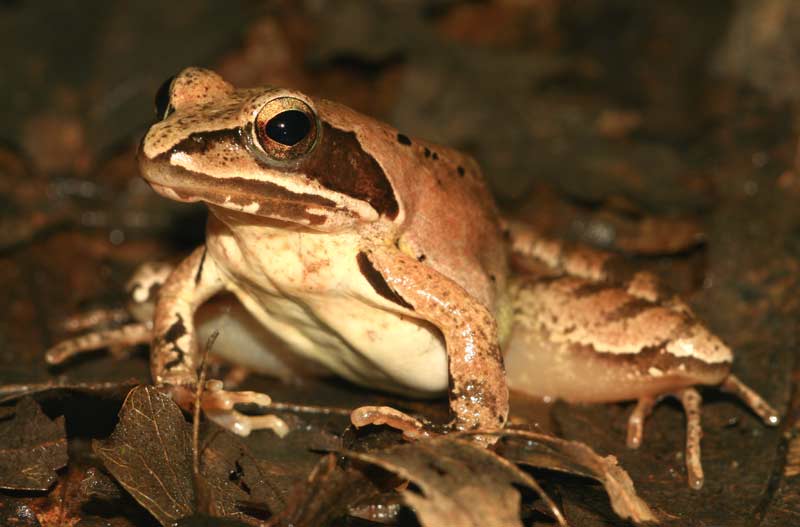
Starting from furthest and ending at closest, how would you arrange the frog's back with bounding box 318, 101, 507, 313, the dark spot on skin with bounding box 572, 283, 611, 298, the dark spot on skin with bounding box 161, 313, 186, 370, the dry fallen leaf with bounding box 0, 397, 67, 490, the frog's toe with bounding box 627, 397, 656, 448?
the dark spot on skin with bounding box 572, 283, 611, 298 < the dark spot on skin with bounding box 161, 313, 186, 370 < the frog's toe with bounding box 627, 397, 656, 448 < the frog's back with bounding box 318, 101, 507, 313 < the dry fallen leaf with bounding box 0, 397, 67, 490

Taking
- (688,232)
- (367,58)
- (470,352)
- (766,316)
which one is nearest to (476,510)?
(470,352)

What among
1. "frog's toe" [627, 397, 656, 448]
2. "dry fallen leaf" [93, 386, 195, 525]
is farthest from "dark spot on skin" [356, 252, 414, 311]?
"frog's toe" [627, 397, 656, 448]

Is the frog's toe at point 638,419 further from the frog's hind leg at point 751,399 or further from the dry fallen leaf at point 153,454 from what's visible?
the dry fallen leaf at point 153,454

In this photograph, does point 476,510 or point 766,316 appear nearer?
point 476,510

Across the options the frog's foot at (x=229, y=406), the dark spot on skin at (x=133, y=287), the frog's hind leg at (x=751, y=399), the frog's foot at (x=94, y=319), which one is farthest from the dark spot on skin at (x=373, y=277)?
the frog's foot at (x=94, y=319)

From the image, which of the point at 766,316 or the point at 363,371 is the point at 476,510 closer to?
the point at 363,371

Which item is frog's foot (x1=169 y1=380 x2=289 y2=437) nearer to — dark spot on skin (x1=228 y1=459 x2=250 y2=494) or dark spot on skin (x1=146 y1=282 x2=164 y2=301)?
dark spot on skin (x1=228 y1=459 x2=250 y2=494)

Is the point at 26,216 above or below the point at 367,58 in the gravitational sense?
below
